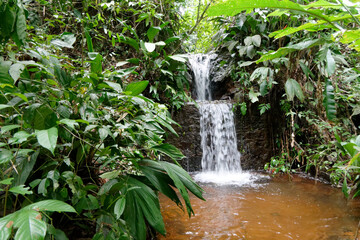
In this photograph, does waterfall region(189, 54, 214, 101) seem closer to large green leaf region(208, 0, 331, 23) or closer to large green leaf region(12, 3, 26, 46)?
large green leaf region(12, 3, 26, 46)

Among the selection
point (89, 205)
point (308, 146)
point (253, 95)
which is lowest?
point (308, 146)

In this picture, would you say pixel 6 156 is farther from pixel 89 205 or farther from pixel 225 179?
pixel 225 179

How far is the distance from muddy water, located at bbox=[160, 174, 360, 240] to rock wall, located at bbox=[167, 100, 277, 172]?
55.5 inches

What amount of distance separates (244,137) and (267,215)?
264 cm

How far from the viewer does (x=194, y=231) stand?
2062 millimetres

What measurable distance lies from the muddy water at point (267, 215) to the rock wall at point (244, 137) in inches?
55.5

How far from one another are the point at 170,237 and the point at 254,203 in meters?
1.39

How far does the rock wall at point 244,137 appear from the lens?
4.89 meters

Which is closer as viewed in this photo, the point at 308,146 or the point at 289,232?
the point at 289,232

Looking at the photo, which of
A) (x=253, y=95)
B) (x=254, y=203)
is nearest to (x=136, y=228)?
(x=254, y=203)

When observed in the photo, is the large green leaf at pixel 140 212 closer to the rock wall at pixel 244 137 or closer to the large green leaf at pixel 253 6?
the large green leaf at pixel 253 6

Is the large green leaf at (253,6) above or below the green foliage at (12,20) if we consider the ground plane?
below

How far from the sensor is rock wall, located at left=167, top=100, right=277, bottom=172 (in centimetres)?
489

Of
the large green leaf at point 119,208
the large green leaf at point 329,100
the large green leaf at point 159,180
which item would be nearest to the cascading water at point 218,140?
the large green leaf at point 329,100
